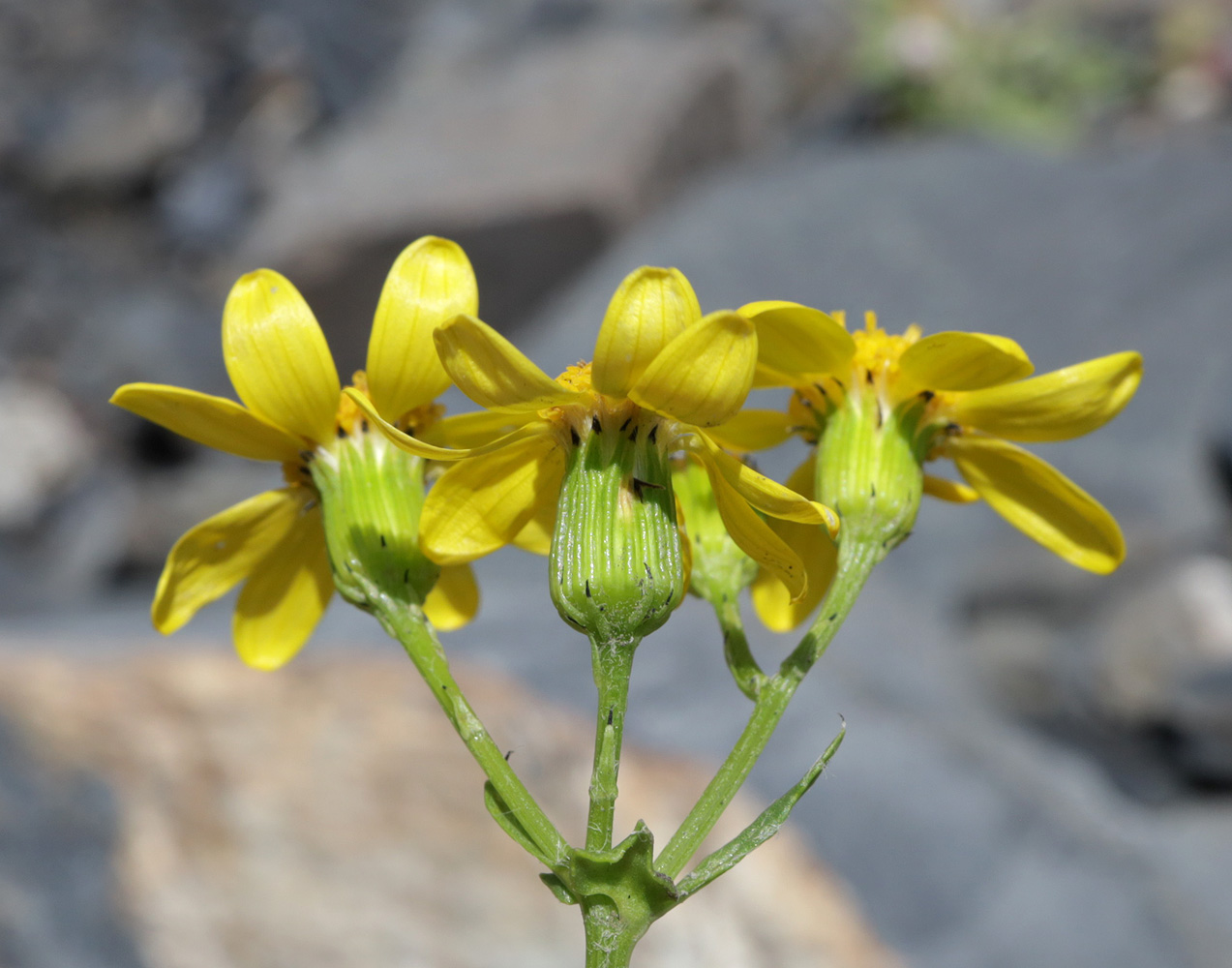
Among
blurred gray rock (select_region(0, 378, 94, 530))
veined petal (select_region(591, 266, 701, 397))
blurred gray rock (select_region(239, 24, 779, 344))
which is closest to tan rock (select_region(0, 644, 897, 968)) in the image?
veined petal (select_region(591, 266, 701, 397))

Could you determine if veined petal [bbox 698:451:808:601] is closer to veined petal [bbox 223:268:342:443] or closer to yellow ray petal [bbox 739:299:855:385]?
yellow ray petal [bbox 739:299:855:385]

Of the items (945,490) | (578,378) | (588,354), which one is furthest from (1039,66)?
(578,378)

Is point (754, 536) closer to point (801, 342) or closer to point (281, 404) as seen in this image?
point (801, 342)

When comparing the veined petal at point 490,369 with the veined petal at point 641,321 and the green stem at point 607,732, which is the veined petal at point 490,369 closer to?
the veined petal at point 641,321

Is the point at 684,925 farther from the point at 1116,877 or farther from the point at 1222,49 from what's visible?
the point at 1222,49

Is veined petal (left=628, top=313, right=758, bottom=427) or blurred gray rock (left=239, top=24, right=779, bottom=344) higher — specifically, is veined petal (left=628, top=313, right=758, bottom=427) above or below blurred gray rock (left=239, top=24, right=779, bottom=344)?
below

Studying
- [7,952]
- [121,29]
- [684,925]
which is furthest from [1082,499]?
[121,29]

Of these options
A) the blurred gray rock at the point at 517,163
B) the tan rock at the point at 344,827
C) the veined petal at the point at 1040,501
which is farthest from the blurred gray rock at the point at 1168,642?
the blurred gray rock at the point at 517,163
